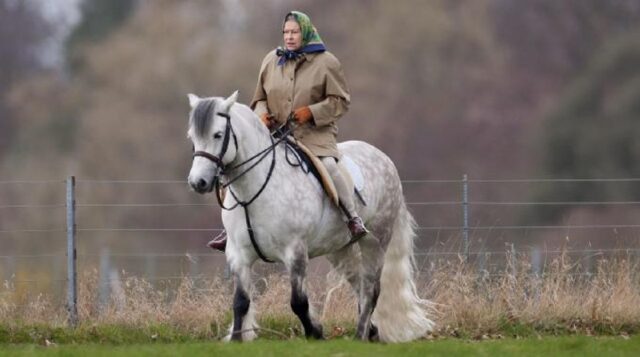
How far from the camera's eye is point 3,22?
65.8ft

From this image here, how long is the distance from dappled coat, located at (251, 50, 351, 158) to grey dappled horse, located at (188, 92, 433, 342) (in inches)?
16.7

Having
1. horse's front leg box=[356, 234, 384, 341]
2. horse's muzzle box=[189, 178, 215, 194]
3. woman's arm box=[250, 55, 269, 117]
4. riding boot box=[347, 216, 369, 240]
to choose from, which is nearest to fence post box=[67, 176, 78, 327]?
woman's arm box=[250, 55, 269, 117]

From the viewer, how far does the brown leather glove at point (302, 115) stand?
1182cm

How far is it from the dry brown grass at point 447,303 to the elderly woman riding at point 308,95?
214cm

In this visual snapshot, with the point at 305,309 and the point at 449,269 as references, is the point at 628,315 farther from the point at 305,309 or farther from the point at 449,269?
the point at 305,309

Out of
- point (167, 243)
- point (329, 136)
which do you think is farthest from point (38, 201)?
point (329, 136)

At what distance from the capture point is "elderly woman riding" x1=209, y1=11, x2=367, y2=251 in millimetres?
11867

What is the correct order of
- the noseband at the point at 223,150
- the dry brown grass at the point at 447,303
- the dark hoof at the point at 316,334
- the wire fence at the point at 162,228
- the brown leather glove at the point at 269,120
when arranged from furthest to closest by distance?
the wire fence at the point at 162,228 < the dry brown grass at the point at 447,303 < the brown leather glove at the point at 269,120 < the dark hoof at the point at 316,334 < the noseband at the point at 223,150

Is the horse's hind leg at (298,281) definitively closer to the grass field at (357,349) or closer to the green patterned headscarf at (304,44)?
the grass field at (357,349)

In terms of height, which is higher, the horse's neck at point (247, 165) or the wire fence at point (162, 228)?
the horse's neck at point (247, 165)

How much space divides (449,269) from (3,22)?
8492 mm

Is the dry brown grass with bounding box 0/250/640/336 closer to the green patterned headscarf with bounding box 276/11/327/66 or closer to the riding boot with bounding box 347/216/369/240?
the riding boot with bounding box 347/216/369/240

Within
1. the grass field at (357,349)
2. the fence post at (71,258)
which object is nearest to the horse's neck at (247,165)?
the grass field at (357,349)

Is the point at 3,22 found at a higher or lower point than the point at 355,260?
higher
